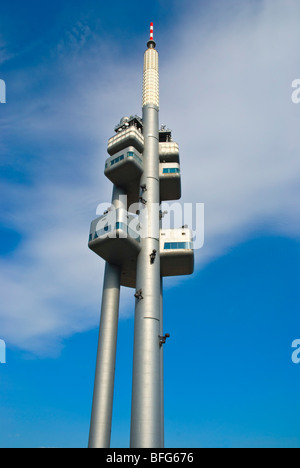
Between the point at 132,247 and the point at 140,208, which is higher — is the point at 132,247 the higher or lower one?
the lower one

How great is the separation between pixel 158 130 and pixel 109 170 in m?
13.2

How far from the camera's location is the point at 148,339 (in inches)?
1823

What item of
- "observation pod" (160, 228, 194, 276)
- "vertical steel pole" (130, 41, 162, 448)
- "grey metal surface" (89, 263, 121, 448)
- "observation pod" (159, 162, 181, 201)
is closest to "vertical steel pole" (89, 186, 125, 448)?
"grey metal surface" (89, 263, 121, 448)

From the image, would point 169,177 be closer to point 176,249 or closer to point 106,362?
point 176,249

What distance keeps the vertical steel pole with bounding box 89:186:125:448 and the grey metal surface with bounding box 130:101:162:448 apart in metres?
4.44

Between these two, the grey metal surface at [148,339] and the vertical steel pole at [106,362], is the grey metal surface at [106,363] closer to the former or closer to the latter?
the vertical steel pole at [106,362]

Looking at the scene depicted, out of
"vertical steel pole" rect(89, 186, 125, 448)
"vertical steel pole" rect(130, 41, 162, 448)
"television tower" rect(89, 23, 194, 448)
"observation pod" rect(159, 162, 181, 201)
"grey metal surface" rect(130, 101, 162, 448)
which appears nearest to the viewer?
"grey metal surface" rect(130, 101, 162, 448)

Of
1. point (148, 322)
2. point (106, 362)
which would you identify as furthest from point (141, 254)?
point (106, 362)

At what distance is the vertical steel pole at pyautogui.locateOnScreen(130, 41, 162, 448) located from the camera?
1638 inches

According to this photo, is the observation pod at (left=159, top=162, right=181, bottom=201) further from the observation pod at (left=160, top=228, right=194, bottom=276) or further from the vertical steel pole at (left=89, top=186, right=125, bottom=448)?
the vertical steel pole at (left=89, top=186, right=125, bottom=448)

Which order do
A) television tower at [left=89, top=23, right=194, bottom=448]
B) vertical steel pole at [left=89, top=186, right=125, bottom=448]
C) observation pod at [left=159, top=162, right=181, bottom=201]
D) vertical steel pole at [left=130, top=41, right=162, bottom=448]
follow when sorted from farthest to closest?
observation pod at [left=159, top=162, right=181, bottom=201] < vertical steel pole at [left=89, top=186, right=125, bottom=448] < television tower at [left=89, top=23, right=194, bottom=448] < vertical steel pole at [left=130, top=41, right=162, bottom=448]
